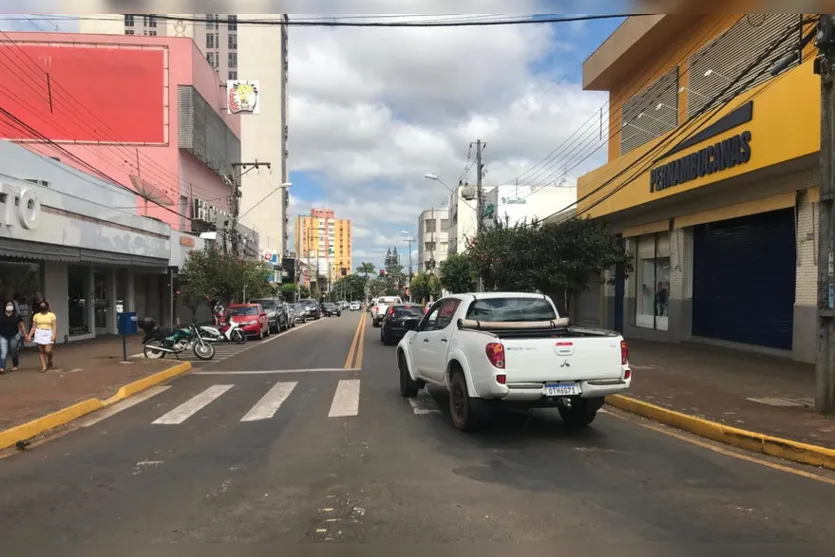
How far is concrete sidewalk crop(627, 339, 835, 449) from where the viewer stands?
785cm

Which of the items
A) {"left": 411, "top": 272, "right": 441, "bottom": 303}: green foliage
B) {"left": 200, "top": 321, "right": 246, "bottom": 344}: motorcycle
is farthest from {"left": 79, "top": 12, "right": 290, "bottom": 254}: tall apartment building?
{"left": 200, "top": 321, "right": 246, "bottom": 344}: motorcycle

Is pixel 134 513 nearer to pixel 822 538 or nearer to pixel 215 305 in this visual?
pixel 822 538

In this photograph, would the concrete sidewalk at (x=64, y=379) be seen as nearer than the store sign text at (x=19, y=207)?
Yes

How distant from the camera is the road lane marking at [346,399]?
360 inches

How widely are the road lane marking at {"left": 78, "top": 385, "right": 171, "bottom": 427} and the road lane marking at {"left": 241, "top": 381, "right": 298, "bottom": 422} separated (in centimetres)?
213

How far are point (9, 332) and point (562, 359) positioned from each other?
1236 centimetres

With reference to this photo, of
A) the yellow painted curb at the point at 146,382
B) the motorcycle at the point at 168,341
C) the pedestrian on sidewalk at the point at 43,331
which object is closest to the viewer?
the yellow painted curb at the point at 146,382

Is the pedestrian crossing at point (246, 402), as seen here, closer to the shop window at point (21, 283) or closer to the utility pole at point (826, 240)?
the utility pole at point (826, 240)

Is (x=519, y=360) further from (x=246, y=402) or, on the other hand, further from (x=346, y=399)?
(x=246, y=402)

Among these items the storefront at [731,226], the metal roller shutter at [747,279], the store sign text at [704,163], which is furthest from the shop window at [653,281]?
the store sign text at [704,163]

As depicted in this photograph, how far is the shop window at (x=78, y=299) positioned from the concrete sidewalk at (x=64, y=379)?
149 inches

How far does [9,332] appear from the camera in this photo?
1355 cm

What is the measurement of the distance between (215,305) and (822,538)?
94.1 feet

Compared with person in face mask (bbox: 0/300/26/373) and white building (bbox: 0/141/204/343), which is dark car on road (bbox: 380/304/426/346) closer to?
white building (bbox: 0/141/204/343)
